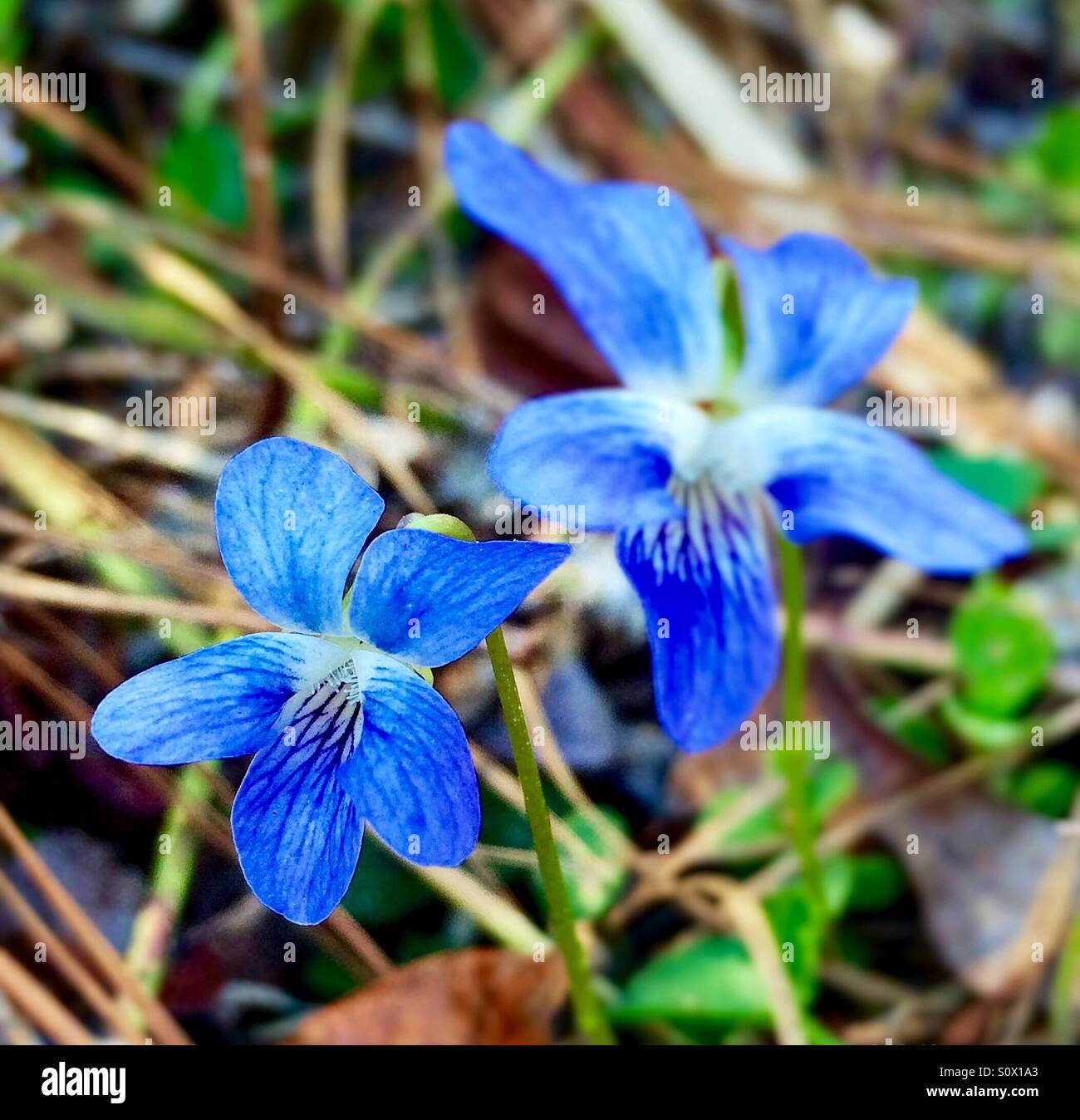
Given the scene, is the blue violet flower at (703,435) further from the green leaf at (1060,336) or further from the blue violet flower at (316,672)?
the green leaf at (1060,336)

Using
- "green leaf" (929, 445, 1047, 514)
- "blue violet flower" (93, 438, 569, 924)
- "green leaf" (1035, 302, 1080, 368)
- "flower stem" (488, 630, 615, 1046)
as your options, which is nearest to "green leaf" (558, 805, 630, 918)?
"flower stem" (488, 630, 615, 1046)

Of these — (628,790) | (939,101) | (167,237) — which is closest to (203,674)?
(628,790)

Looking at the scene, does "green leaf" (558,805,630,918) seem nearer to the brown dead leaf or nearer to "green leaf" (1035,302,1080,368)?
the brown dead leaf

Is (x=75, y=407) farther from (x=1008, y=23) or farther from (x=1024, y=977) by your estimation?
(x=1008, y=23)

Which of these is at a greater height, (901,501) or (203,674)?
(901,501)

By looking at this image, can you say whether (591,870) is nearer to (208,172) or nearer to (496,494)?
(496,494)

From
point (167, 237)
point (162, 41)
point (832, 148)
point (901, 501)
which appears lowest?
point (901, 501)

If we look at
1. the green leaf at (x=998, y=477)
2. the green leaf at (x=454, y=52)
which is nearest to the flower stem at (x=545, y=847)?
the green leaf at (x=998, y=477)
